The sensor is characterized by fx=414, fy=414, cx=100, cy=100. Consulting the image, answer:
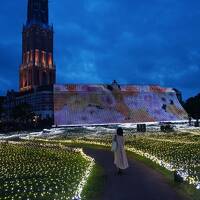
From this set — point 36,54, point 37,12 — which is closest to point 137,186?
point 36,54

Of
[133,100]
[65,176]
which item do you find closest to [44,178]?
[65,176]

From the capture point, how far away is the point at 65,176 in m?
19.5

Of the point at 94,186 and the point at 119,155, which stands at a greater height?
the point at 119,155

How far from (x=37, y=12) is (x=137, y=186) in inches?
7082

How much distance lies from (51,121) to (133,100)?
83.5ft

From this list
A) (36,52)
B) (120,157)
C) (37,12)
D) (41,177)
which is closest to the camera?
(41,177)

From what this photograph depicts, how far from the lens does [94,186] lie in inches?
651

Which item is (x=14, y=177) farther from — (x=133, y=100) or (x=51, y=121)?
(x=133, y=100)

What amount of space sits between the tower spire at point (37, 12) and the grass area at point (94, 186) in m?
171

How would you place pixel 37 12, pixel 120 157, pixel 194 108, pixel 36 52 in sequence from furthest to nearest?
pixel 37 12 < pixel 36 52 < pixel 194 108 < pixel 120 157

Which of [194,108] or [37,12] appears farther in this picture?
[37,12]

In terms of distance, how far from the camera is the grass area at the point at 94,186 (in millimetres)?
14648

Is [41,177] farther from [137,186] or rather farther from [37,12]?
[37,12]

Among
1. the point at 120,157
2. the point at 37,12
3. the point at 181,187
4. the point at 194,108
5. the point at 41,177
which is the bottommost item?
the point at 181,187
